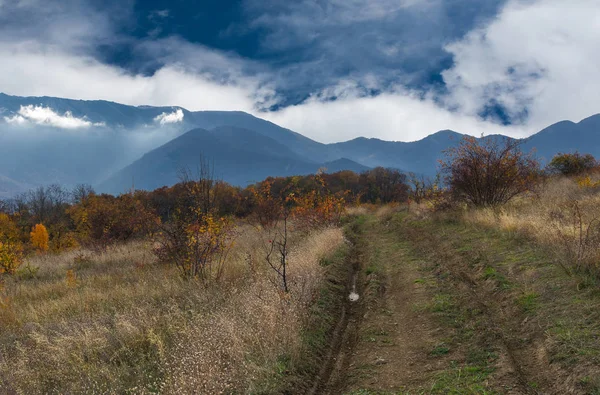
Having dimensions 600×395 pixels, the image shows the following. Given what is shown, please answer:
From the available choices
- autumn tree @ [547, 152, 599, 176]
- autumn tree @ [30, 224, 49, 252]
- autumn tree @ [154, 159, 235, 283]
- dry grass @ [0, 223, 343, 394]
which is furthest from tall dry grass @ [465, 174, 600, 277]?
autumn tree @ [30, 224, 49, 252]

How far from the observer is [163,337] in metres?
6.00

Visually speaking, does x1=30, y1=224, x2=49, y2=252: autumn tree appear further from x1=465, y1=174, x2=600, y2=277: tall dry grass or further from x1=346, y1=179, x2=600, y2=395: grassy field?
x1=465, y1=174, x2=600, y2=277: tall dry grass

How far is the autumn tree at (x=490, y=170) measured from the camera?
52.2ft

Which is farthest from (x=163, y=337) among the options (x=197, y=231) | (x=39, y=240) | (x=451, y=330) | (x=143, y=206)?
(x=39, y=240)

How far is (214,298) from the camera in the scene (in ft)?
24.4

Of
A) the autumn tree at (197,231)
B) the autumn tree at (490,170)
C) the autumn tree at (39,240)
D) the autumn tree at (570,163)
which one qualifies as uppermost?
the autumn tree at (570,163)

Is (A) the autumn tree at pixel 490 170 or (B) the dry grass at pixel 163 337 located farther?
(A) the autumn tree at pixel 490 170

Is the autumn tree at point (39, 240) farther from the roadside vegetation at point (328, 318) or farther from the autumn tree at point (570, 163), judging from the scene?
the autumn tree at point (570, 163)

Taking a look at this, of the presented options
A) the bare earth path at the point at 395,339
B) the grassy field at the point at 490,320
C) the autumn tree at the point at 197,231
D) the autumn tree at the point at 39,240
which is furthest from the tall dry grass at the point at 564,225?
the autumn tree at the point at 39,240

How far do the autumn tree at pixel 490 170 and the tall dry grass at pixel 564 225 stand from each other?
2.72 ft

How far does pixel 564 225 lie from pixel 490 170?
7.83 metres

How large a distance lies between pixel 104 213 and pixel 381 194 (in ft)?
195

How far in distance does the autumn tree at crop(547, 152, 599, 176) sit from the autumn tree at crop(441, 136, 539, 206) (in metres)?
14.8

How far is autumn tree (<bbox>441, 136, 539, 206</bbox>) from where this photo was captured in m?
15.9
